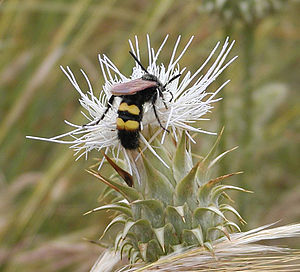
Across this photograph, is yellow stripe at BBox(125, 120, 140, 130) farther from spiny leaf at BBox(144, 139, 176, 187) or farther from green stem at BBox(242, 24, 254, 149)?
green stem at BBox(242, 24, 254, 149)

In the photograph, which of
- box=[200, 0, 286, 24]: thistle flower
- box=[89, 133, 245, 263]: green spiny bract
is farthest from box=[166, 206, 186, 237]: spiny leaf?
box=[200, 0, 286, 24]: thistle flower

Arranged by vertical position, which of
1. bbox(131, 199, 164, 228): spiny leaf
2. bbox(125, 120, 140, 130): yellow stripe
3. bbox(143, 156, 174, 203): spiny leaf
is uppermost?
bbox(125, 120, 140, 130): yellow stripe

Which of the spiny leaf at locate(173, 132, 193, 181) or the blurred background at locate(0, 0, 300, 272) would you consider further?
the blurred background at locate(0, 0, 300, 272)

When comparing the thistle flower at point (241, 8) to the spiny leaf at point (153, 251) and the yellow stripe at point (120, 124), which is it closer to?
the yellow stripe at point (120, 124)

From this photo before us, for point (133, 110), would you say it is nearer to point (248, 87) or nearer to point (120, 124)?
point (120, 124)

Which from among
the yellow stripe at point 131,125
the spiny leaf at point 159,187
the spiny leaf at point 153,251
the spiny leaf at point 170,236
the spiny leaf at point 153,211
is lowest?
the spiny leaf at point 153,251

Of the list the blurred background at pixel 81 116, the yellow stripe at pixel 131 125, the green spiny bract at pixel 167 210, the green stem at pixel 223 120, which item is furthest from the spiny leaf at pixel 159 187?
the green stem at pixel 223 120

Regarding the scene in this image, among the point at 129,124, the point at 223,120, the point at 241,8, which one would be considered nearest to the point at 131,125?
the point at 129,124
